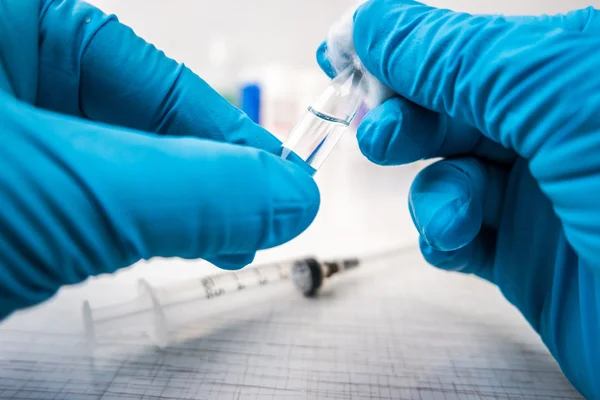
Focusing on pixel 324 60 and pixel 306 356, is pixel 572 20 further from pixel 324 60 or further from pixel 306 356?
pixel 306 356

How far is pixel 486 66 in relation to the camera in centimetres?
45

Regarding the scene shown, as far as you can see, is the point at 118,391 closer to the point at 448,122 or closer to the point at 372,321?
the point at 372,321

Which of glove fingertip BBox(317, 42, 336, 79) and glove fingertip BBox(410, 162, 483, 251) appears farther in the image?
glove fingertip BBox(317, 42, 336, 79)

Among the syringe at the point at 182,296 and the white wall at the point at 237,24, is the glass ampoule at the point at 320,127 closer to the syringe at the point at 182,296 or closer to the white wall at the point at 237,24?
the syringe at the point at 182,296

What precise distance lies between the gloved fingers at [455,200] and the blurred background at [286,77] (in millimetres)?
392

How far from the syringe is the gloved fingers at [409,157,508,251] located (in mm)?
266

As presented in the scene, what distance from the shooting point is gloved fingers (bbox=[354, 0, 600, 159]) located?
414 millimetres

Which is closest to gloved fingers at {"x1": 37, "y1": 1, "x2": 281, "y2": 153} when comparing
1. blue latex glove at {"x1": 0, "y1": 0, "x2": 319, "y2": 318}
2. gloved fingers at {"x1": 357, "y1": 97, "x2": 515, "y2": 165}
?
blue latex glove at {"x1": 0, "y1": 0, "x2": 319, "y2": 318}

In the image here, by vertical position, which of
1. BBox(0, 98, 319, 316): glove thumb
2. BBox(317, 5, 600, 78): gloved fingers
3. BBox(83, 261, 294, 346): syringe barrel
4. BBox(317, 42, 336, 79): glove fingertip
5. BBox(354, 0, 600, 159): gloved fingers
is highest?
BBox(317, 5, 600, 78): gloved fingers

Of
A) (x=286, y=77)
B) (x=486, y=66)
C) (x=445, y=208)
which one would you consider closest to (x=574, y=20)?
(x=486, y=66)

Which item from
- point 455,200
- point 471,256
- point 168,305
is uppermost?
point 455,200

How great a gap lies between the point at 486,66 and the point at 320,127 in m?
0.21

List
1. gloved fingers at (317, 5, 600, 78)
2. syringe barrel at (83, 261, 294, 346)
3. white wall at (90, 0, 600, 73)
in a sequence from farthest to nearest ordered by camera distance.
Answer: white wall at (90, 0, 600, 73) → syringe barrel at (83, 261, 294, 346) → gloved fingers at (317, 5, 600, 78)

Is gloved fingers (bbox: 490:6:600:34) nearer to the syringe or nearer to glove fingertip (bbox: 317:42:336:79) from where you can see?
glove fingertip (bbox: 317:42:336:79)
